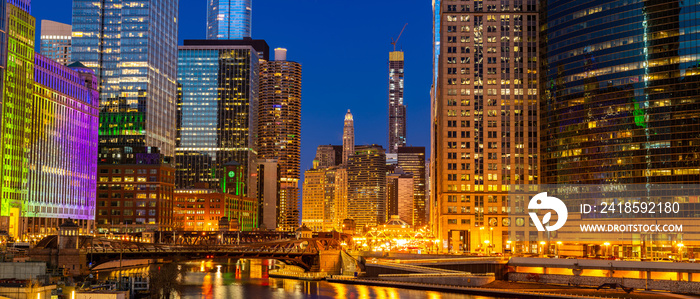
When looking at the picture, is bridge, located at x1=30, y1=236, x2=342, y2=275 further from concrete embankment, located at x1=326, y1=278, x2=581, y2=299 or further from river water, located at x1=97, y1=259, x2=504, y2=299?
concrete embankment, located at x1=326, y1=278, x2=581, y2=299

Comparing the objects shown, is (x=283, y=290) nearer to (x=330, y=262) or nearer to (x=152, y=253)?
(x=152, y=253)

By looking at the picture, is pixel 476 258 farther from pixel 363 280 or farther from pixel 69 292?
pixel 69 292

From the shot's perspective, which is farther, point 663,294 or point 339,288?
point 339,288

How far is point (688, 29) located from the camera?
199875mm

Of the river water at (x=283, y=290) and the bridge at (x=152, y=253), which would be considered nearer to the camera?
the river water at (x=283, y=290)

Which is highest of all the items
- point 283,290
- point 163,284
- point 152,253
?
point 152,253

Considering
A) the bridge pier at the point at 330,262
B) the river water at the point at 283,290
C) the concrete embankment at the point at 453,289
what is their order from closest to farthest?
1. the concrete embankment at the point at 453,289
2. the river water at the point at 283,290
3. the bridge pier at the point at 330,262

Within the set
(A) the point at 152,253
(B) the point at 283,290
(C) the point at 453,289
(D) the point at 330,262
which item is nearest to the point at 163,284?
(B) the point at 283,290

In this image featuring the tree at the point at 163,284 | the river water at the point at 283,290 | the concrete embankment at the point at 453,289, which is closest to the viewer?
the tree at the point at 163,284

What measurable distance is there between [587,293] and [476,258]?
35267 millimetres

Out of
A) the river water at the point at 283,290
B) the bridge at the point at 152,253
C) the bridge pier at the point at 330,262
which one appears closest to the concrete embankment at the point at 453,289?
the river water at the point at 283,290

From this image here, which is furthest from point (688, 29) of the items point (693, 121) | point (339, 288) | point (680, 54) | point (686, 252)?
point (339, 288)

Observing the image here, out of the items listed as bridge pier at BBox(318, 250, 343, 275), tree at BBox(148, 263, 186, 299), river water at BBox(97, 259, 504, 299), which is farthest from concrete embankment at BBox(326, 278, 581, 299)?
tree at BBox(148, 263, 186, 299)

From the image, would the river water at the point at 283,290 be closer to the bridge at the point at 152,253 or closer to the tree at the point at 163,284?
the tree at the point at 163,284
